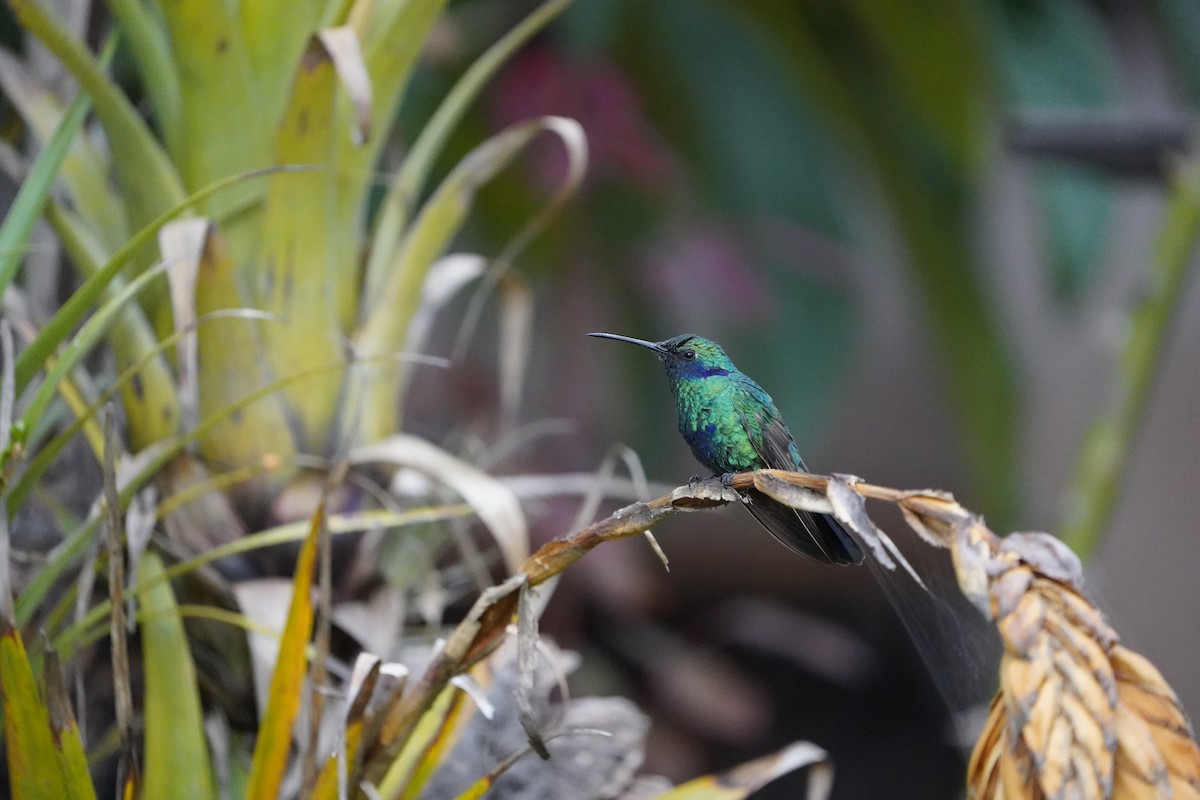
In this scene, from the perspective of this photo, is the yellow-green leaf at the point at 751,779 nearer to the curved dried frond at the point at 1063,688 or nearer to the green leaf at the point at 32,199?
the curved dried frond at the point at 1063,688

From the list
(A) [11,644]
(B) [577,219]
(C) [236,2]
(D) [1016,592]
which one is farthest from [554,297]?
(D) [1016,592]

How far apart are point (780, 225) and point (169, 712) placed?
1.55 meters

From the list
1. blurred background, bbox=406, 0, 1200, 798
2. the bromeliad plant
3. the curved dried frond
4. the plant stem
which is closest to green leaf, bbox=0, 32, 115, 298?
the bromeliad plant

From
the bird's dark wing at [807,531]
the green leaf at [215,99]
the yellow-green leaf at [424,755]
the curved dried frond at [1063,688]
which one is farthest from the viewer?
the green leaf at [215,99]

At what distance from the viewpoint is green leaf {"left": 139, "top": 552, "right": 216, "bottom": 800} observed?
1.93 ft

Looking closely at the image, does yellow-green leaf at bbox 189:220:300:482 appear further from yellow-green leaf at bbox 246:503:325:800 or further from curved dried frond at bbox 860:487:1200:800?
curved dried frond at bbox 860:487:1200:800

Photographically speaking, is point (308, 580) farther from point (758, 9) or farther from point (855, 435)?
A: point (855, 435)

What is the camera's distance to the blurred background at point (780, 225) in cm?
163

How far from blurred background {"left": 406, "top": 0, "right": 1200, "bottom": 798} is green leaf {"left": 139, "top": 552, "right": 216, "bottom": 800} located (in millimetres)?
842

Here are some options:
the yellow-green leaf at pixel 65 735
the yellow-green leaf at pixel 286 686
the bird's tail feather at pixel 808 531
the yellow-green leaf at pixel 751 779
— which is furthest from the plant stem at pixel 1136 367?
the yellow-green leaf at pixel 65 735

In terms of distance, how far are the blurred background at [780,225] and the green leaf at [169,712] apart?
84 cm

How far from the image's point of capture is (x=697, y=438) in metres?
0.58

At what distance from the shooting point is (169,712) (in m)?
0.60

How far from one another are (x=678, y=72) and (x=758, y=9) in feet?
0.61
